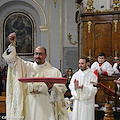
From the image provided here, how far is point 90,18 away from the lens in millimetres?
11117

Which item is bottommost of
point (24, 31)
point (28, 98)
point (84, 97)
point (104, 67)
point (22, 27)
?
point (84, 97)

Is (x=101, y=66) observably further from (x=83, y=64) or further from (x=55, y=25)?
(x=55, y=25)

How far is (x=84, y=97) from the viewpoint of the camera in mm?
6105

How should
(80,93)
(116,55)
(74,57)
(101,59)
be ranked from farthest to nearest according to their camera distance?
(74,57) < (116,55) < (101,59) < (80,93)

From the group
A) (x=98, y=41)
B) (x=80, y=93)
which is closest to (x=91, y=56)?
(x=98, y=41)

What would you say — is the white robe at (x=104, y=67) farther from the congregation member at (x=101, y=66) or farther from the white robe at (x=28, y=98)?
the white robe at (x=28, y=98)

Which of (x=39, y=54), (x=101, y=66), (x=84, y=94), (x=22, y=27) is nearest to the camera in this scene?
(x=39, y=54)

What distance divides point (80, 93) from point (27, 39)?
1150 cm

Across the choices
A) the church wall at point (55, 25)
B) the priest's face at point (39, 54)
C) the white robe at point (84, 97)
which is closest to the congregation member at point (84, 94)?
the white robe at point (84, 97)

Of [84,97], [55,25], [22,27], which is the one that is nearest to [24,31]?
[22,27]

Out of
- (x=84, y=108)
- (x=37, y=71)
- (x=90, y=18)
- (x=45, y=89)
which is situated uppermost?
(x=90, y=18)

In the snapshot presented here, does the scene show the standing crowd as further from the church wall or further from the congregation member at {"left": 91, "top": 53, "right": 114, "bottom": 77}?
the church wall

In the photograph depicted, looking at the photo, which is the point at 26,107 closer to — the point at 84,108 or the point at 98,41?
the point at 84,108

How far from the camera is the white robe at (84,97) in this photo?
6.07m
